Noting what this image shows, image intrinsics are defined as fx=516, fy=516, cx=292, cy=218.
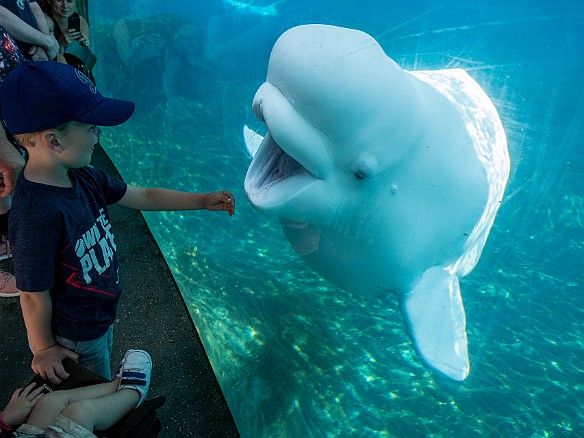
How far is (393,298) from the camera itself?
2354 mm

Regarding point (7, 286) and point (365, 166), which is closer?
point (365, 166)

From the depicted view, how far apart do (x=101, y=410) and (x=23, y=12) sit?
3168 millimetres

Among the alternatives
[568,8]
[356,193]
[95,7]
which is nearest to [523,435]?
[356,193]

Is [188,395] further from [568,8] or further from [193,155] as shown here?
[568,8]

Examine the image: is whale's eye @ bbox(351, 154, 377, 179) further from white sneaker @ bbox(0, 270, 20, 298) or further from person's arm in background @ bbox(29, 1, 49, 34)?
person's arm in background @ bbox(29, 1, 49, 34)

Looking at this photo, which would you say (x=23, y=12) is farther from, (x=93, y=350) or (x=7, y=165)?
(x=93, y=350)

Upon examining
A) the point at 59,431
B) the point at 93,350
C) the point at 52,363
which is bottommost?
the point at 93,350

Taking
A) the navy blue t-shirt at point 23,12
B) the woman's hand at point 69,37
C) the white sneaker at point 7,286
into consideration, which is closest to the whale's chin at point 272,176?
the navy blue t-shirt at point 23,12

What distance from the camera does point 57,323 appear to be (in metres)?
2.29

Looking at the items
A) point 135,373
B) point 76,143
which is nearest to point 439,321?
point 135,373

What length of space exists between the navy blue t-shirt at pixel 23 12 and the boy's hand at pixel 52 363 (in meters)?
2.62

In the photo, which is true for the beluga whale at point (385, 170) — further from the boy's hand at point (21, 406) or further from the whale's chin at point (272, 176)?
the boy's hand at point (21, 406)

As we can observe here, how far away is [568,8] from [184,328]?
10.7 ft

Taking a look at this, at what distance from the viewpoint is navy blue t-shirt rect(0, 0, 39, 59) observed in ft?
12.0
